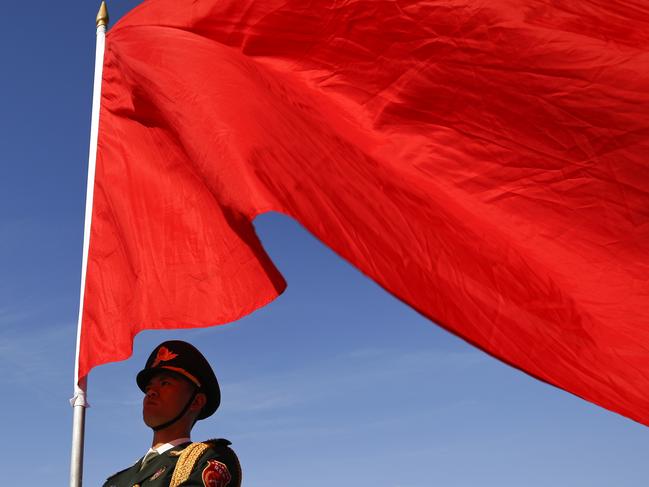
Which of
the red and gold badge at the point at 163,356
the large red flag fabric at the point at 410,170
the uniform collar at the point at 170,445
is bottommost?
the uniform collar at the point at 170,445

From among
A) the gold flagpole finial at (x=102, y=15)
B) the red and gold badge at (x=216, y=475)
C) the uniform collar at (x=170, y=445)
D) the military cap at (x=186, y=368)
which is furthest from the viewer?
the gold flagpole finial at (x=102, y=15)

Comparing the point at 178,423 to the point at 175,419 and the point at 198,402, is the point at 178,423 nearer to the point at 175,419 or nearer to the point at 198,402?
the point at 175,419

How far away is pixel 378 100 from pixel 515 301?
1916 millimetres

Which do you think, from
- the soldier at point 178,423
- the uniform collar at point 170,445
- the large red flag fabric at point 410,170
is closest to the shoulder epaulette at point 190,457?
the soldier at point 178,423

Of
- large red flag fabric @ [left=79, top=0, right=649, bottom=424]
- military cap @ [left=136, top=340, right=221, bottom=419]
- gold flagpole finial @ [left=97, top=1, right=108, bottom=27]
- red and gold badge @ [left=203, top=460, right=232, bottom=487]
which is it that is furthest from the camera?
gold flagpole finial @ [left=97, top=1, right=108, bottom=27]

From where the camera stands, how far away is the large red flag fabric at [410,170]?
5008 mm

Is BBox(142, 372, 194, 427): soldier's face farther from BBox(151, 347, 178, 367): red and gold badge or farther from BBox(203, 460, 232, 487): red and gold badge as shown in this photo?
BBox(203, 460, 232, 487): red and gold badge

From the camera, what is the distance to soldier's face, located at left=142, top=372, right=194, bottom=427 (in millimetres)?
5629

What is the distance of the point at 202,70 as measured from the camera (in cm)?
624

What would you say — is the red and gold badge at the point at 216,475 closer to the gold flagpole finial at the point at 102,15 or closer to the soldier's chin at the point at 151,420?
the soldier's chin at the point at 151,420

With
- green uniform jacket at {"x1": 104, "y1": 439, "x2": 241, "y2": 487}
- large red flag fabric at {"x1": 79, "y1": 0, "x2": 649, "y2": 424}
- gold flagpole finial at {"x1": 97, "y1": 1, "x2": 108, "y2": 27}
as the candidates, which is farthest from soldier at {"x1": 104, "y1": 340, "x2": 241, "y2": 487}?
gold flagpole finial at {"x1": 97, "y1": 1, "x2": 108, "y2": 27}

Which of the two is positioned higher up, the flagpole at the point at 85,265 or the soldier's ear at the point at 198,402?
the flagpole at the point at 85,265

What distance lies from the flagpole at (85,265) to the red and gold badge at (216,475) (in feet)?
2.34

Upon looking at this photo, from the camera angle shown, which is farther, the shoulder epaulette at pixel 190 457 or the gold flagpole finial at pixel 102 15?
the gold flagpole finial at pixel 102 15
